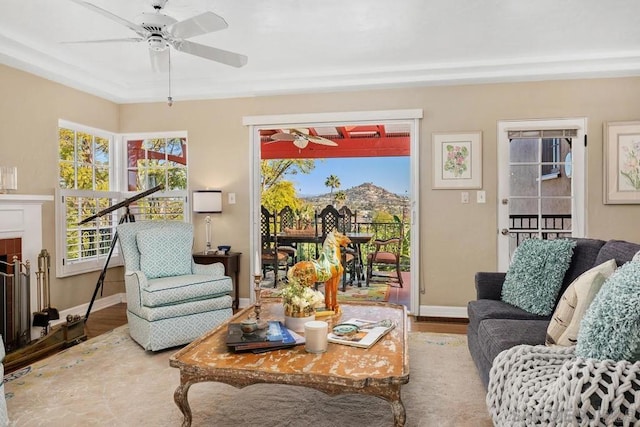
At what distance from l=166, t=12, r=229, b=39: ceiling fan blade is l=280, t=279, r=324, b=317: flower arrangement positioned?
153cm

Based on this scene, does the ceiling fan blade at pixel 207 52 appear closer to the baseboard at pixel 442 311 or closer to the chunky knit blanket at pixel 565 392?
the chunky knit blanket at pixel 565 392

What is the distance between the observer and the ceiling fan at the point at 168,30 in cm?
234

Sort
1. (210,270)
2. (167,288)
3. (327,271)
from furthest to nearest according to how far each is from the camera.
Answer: (210,270) → (167,288) → (327,271)

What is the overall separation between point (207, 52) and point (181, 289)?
1763 millimetres

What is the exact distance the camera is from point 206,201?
453cm

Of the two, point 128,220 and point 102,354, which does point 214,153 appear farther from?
point 102,354

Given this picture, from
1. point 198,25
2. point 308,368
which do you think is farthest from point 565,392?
point 198,25

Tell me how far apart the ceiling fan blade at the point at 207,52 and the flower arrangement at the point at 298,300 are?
1.57 m

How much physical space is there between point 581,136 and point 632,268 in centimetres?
301

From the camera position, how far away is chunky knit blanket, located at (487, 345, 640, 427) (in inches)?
47.5

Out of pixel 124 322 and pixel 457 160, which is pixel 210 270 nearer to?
pixel 124 322

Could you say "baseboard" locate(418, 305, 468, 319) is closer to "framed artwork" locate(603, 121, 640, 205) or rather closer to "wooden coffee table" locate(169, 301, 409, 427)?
"framed artwork" locate(603, 121, 640, 205)

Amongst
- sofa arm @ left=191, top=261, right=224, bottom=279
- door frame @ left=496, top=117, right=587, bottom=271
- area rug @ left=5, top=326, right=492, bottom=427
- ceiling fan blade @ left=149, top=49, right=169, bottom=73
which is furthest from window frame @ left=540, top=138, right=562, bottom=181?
Answer: ceiling fan blade @ left=149, top=49, right=169, bottom=73

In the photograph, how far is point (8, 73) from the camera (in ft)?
11.6
